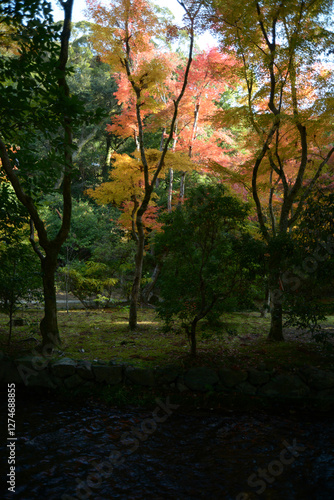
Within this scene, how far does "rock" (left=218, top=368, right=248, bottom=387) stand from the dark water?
553 mm

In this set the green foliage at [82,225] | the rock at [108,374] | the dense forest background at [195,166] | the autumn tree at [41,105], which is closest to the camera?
the autumn tree at [41,105]

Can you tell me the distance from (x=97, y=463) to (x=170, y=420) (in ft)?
4.64

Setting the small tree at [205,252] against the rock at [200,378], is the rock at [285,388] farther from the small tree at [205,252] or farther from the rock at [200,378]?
the small tree at [205,252]

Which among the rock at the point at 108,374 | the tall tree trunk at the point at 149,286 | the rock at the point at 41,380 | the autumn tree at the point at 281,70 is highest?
the autumn tree at the point at 281,70

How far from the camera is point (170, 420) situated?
15.9 feet

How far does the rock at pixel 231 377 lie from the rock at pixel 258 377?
92 millimetres

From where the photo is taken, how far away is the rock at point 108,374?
5734mm

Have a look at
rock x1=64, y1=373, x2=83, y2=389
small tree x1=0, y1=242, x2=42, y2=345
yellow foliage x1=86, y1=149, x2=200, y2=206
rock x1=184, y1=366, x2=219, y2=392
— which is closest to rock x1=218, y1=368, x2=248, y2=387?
rock x1=184, y1=366, x2=219, y2=392

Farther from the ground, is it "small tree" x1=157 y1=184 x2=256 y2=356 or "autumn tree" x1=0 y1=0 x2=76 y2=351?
"autumn tree" x1=0 y1=0 x2=76 y2=351

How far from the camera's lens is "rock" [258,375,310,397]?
17.8ft

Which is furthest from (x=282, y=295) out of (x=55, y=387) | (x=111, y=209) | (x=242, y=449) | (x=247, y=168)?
(x=111, y=209)

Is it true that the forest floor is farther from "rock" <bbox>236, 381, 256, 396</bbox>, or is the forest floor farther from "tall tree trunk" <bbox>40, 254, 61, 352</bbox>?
"rock" <bbox>236, 381, 256, 396</bbox>

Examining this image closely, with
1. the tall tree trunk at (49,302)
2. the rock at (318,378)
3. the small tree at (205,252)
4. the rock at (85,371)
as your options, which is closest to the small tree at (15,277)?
the tall tree trunk at (49,302)

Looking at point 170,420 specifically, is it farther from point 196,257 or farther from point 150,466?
point 196,257
